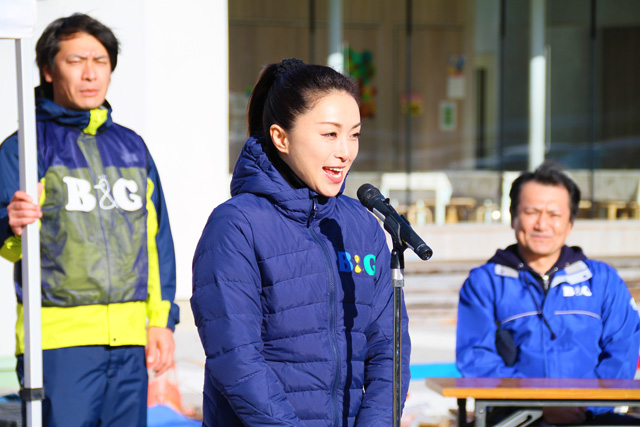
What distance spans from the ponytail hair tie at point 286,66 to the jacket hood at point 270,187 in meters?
0.17

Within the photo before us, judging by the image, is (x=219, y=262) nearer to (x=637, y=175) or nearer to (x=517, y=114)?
(x=637, y=175)

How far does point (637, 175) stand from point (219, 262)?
473 inches

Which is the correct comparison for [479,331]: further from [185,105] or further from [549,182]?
[185,105]

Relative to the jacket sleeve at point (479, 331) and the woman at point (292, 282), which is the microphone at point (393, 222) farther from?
the jacket sleeve at point (479, 331)

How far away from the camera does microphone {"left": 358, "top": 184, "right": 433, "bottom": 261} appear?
1.90 m

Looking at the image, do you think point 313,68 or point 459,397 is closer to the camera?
point 313,68

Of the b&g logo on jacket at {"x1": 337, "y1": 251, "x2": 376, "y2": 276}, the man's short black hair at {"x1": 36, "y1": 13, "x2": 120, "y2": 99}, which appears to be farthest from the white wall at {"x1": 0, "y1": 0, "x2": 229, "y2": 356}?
the b&g logo on jacket at {"x1": 337, "y1": 251, "x2": 376, "y2": 276}

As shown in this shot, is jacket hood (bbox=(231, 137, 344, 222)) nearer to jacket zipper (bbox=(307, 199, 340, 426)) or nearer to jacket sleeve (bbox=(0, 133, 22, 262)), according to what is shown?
jacket zipper (bbox=(307, 199, 340, 426))

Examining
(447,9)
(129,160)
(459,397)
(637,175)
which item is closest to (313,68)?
(129,160)

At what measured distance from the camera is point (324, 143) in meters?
2.04

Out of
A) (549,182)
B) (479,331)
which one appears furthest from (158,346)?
(549,182)

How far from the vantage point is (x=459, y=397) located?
11.2 ft

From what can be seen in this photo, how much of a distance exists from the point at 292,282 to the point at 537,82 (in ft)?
37.5

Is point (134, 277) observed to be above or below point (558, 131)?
below
